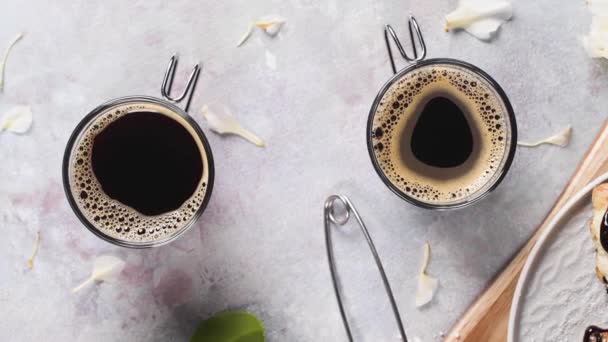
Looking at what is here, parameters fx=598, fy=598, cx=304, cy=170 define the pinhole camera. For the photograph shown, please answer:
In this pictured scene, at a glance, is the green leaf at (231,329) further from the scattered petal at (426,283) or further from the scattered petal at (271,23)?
the scattered petal at (271,23)

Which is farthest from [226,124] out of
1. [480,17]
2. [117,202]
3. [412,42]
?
[480,17]

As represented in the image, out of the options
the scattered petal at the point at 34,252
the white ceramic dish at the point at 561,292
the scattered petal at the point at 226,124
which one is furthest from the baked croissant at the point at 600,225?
the scattered petal at the point at 34,252

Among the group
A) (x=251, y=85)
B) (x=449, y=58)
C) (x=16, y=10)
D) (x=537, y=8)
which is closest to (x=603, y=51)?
(x=537, y=8)

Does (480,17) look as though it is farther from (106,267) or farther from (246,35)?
(106,267)

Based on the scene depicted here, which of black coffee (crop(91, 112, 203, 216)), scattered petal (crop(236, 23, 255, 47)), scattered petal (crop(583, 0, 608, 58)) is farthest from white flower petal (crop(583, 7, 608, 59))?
black coffee (crop(91, 112, 203, 216))

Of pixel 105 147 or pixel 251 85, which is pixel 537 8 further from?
pixel 105 147

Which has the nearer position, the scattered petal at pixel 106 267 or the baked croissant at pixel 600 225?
the baked croissant at pixel 600 225

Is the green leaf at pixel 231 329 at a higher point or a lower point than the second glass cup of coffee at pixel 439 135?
lower

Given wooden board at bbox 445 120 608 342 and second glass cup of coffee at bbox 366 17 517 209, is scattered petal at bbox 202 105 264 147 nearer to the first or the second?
second glass cup of coffee at bbox 366 17 517 209
